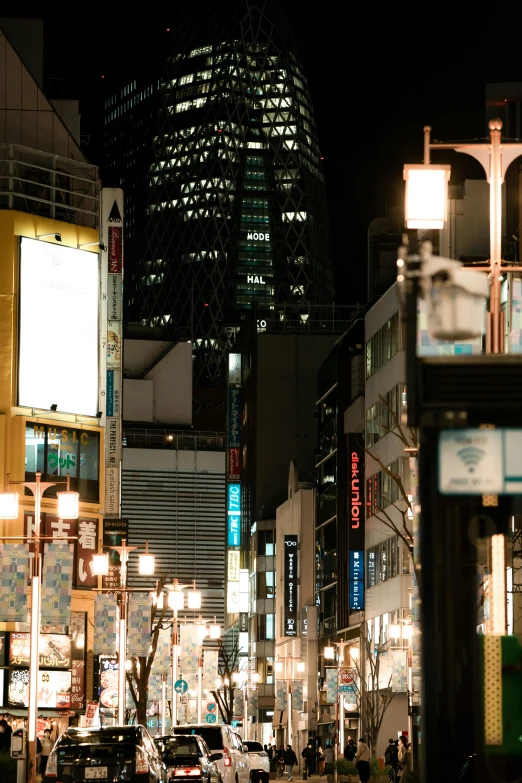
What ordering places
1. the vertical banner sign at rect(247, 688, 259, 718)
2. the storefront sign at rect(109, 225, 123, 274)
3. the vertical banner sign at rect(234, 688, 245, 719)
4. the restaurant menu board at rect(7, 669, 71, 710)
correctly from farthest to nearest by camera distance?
the vertical banner sign at rect(234, 688, 245, 719)
the vertical banner sign at rect(247, 688, 259, 718)
the storefront sign at rect(109, 225, 123, 274)
the restaurant menu board at rect(7, 669, 71, 710)

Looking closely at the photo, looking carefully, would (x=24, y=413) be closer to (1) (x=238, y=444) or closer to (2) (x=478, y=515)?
(2) (x=478, y=515)

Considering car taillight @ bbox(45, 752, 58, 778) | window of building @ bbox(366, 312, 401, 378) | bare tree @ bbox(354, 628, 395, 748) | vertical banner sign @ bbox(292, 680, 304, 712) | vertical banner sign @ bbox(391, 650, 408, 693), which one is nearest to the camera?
car taillight @ bbox(45, 752, 58, 778)

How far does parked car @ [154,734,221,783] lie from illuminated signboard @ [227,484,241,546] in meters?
92.6

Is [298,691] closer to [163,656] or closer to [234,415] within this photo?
[163,656]

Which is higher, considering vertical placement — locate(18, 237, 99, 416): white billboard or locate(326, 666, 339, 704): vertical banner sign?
locate(18, 237, 99, 416): white billboard

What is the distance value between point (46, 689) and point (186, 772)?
88.0ft

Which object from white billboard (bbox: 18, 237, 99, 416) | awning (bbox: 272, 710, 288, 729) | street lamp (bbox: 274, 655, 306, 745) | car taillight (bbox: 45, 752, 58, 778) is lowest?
awning (bbox: 272, 710, 288, 729)

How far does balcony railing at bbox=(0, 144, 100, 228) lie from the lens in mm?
56812

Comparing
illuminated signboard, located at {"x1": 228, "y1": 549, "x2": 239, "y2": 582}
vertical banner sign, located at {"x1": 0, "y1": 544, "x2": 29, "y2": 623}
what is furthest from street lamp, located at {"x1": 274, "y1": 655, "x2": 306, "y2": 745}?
vertical banner sign, located at {"x1": 0, "y1": 544, "x2": 29, "y2": 623}

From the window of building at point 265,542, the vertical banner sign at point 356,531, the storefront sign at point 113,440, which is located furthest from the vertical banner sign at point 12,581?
the window of building at point 265,542

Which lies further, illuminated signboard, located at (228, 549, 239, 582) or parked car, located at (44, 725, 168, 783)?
illuminated signboard, located at (228, 549, 239, 582)

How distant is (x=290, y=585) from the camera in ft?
306

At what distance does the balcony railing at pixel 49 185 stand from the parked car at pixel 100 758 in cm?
3658

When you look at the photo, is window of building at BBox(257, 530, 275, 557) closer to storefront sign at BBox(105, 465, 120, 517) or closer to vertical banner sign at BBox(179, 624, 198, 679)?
vertical banner sign at BBox(179, 624, 198, 679)
